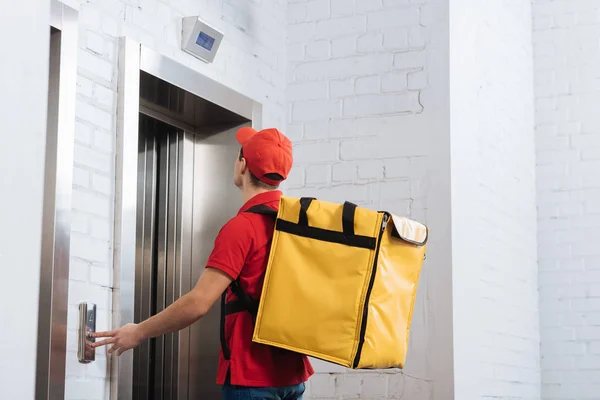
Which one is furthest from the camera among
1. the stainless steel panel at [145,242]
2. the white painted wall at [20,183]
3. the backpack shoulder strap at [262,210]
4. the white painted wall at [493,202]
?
the white painted wall at [493,202]

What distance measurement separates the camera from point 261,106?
3570 millimetres

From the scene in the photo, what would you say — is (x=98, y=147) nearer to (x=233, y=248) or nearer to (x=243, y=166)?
(x=243, y=166)

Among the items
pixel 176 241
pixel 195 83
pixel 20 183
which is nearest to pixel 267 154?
pixel 195 83

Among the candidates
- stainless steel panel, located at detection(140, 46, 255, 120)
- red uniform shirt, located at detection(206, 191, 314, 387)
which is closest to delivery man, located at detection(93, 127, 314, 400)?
red uniform shirt, located at detection(206, 191, 314, 387)

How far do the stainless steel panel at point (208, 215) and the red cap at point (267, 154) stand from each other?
3.00 ft

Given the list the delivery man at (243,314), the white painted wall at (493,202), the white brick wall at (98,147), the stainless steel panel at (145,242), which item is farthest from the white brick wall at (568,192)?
the delivery man at (243,314)

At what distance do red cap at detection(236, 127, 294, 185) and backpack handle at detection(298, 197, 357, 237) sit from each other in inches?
7.3

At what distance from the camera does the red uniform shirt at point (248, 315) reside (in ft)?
7.57

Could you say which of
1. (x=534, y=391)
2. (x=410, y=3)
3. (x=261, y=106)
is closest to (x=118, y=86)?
(x=261, y=106)

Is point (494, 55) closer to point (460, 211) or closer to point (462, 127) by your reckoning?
point (462, 127)

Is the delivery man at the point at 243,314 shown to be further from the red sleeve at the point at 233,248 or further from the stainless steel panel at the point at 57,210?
the stainless steel panel at the point at 57,210

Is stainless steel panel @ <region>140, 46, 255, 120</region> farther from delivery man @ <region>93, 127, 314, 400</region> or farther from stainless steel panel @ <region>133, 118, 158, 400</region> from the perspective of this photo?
delivery man @ <region>93, 127, 314, 400</region>

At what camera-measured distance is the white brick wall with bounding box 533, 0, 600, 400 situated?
4.89m

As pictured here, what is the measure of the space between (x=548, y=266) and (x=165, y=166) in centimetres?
263
